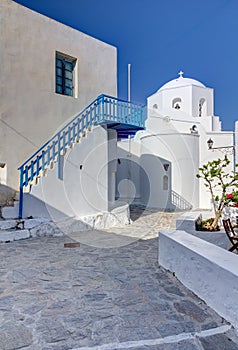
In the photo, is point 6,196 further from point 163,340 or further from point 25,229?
point 163,340

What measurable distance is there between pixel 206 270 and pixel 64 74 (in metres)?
8.78

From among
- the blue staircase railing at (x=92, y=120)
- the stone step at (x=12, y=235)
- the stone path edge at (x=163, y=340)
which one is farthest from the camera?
the blue staircase railing at (x=92, y=120)

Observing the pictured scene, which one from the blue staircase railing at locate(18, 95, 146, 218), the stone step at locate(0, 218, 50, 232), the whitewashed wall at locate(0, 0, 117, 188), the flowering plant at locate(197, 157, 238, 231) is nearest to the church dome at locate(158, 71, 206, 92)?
the blue staircase railing at locate(18, 95, 146, 218)

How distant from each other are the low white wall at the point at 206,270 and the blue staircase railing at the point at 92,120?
4935 millimetres

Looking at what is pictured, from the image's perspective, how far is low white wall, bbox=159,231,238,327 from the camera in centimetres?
309

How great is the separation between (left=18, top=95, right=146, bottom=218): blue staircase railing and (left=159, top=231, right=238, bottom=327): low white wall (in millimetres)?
4935

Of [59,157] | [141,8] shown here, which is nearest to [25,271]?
[59,157]

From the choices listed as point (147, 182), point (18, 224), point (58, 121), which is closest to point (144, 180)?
point (147, 182)

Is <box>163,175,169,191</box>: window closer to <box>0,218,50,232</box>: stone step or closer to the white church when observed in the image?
the white church

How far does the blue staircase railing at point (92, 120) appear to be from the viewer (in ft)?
28.8

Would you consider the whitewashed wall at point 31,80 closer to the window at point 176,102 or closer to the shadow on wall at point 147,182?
the shadow on wall at point 147,182

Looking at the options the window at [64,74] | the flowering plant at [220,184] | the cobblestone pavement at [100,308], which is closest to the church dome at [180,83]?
the window at [64,74]

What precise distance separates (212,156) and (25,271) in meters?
14.1

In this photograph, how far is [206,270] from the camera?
3.58 m
